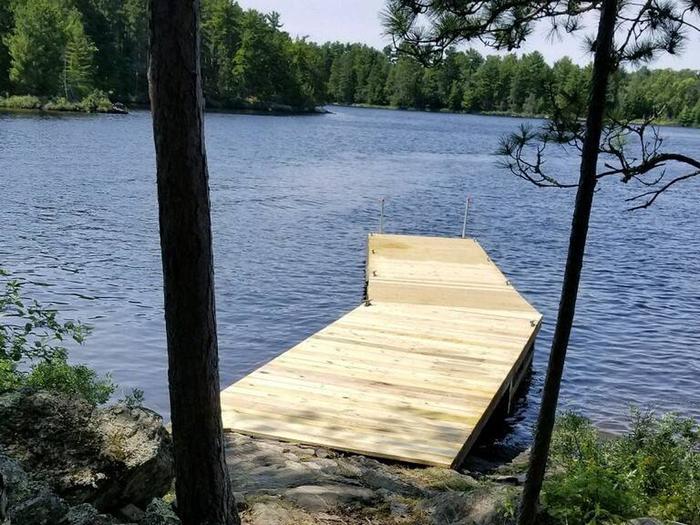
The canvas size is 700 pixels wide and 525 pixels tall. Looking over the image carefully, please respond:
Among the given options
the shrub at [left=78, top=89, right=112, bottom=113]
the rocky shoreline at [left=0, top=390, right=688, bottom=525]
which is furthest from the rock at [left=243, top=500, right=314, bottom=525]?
the shrub at [left=78, top=89, right=112, bottom=113]

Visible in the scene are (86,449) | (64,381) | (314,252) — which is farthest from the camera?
(314,252)

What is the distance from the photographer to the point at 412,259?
1421 cm

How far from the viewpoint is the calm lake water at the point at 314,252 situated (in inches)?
403

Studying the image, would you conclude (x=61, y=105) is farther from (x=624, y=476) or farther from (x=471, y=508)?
(x=624, y=476)

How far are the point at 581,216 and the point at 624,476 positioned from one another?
1846 millimetres

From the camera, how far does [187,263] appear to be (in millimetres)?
3006

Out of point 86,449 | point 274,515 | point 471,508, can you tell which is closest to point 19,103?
point 274,515

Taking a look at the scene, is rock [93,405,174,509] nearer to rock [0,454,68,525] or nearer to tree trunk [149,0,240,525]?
tree trunk [149,0,240,525]

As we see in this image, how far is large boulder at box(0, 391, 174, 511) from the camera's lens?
3115 millimetres

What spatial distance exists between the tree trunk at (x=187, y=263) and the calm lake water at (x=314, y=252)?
1.96m

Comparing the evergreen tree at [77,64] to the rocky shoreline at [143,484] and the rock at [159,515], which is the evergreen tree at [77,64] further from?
the rock at [159,515]

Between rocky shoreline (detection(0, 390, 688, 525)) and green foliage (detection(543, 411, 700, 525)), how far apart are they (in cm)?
22

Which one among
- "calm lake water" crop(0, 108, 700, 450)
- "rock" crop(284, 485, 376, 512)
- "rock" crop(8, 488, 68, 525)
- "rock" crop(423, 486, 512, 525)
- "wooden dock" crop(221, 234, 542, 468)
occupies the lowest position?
"calm lake water" crop(0, 108, 700, 450)

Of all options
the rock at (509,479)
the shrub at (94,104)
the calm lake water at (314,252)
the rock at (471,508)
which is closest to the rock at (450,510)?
the rock at (471,508)
